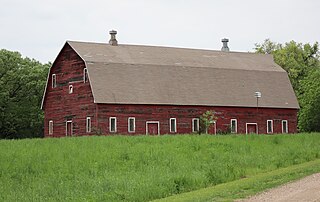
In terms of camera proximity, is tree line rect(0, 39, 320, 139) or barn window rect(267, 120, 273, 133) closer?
barn window rect(267, 120, 273, 133)

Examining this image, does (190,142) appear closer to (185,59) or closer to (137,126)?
(137,126)

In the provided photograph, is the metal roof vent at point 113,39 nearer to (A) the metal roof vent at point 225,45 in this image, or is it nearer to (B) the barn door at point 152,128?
(B) the barn door at point 152,128

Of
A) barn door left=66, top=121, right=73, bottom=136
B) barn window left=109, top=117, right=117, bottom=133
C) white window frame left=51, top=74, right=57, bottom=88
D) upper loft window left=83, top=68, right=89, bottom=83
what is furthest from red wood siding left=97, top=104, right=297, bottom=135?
white window frame left=51, top=74, right=57, bottom=88

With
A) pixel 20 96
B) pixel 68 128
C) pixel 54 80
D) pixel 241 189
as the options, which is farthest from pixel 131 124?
pixel 241 189

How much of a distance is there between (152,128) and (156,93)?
2.63 m

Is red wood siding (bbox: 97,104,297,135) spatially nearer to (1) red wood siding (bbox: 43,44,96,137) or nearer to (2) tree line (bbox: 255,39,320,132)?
(1) red wood siding (bbox: 43,44,96,137)

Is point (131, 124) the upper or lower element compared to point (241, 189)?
upper

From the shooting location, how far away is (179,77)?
170 feet

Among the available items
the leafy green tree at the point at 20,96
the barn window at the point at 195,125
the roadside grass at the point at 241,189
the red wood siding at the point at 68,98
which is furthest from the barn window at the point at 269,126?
the roadside grass at the point at 241,189

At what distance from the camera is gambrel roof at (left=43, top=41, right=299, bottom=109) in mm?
48344

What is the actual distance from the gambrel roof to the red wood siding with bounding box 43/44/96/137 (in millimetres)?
1075

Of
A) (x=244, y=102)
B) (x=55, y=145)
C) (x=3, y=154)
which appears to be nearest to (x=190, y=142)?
(x=55, y=145)

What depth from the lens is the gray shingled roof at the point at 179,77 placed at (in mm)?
48344

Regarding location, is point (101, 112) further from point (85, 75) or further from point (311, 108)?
point (311, 108)
